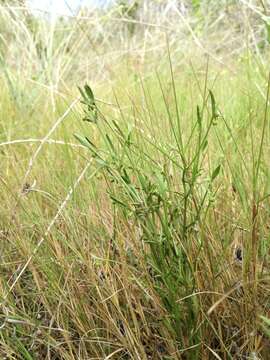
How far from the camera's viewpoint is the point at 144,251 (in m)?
1.01

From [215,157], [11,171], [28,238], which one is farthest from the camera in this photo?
[11,171]

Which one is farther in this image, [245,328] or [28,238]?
[28,238]

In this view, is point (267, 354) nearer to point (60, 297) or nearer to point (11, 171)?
point (60, 297)

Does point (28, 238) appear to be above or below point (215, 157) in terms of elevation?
below

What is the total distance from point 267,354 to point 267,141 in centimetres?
50

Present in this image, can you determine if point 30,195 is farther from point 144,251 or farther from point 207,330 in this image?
point 207,330

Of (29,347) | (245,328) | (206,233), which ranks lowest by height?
(29,347)

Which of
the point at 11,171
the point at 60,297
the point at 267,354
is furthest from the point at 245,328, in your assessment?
the point at 11,171

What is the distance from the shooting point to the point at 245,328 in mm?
931

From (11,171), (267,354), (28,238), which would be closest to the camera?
(267,354)

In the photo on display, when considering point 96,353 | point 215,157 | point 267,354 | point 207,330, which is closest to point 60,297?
point 96,353

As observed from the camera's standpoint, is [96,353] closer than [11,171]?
Yes

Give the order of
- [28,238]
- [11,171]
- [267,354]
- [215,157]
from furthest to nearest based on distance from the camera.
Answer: [11,171]
[215,157]
[28,238]
[267,354]

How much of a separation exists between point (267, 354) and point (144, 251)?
273mm
